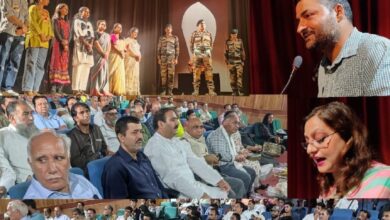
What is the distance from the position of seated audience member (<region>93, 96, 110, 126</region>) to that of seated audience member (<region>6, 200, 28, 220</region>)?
1.61 ft

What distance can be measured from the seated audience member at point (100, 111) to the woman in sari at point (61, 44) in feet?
0.57

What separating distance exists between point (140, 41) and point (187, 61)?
234 millimetres

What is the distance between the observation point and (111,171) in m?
2.35

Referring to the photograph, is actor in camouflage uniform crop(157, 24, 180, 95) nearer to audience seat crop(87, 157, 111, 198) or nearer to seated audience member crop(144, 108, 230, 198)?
seated audience member crop(144, 108, 230, 198)

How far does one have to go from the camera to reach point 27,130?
2.37 m

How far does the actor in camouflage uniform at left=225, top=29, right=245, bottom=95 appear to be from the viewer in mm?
2373

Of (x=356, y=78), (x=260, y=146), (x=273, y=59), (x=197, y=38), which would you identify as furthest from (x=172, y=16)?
(x=356, y=78)

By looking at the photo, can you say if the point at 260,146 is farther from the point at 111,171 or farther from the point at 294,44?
the point at 111,171

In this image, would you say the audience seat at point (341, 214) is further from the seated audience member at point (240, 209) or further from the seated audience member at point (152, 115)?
the seated audience member at point (152, 115)

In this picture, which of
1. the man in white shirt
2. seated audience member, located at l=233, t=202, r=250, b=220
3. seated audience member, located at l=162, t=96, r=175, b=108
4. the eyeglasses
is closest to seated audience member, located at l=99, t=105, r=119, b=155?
the man in white shirt

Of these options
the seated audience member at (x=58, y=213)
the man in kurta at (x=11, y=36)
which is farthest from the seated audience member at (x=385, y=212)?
the man in kurta at (x=11, y=36)

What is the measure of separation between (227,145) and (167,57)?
0.48 m

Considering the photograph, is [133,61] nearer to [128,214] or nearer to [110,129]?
[110,129]

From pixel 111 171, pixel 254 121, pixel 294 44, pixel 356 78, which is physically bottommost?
pixel 111 171
